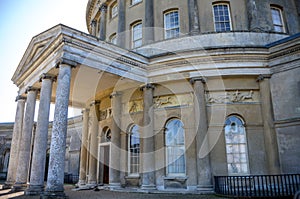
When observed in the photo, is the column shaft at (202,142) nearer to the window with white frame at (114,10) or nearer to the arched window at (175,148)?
the arched window at (175,148)

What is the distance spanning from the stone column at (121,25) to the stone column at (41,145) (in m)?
6.19

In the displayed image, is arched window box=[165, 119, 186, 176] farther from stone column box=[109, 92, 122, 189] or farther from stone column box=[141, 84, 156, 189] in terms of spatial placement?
stone column box=[109, 92, 122, 189]

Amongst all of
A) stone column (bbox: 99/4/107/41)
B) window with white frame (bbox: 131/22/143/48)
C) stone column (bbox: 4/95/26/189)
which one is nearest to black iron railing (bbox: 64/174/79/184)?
stone column (bbox: 4/95/26/189)

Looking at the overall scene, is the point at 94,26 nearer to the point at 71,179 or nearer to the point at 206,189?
the point at 71,179

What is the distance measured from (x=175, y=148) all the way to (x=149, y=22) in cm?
790

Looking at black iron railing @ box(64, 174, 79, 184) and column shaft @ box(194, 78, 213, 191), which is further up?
column shaft @ box(194, 78, 213, 191)

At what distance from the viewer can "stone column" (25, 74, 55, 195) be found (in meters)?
10.8

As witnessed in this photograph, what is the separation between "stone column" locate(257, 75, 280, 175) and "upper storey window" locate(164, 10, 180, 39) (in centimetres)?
564

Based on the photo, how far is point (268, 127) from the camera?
453 inches

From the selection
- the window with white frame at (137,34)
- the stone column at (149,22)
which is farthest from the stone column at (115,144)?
the stone column at (149,22)

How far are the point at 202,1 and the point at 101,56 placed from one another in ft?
→ 25.0

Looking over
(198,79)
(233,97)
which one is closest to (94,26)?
(198,79)

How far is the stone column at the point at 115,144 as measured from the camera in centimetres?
1323

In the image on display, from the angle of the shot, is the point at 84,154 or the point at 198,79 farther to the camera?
the point at 84,154
